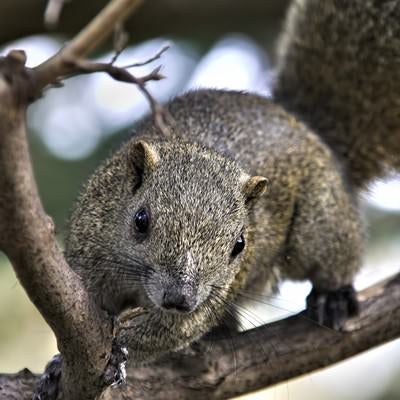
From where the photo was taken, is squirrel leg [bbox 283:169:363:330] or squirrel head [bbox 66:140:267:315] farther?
squirrel leg [bbox 283:169:363:330]

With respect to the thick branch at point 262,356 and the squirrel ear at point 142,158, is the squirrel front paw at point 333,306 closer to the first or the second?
the thick branch at point 262,356

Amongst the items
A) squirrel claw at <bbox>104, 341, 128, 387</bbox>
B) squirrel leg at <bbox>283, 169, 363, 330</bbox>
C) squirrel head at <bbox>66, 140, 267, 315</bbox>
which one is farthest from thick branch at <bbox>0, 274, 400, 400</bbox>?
squirrel claw at <bbox>104, 341, 128, 387</bbox>

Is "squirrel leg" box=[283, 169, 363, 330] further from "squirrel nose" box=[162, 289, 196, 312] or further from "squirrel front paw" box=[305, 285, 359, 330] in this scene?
"squirrel nose" box=[162, 289, 196, 312]

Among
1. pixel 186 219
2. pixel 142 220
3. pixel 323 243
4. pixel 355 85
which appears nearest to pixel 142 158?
pixel 142 220

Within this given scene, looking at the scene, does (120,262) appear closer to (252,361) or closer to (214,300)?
(214,300)

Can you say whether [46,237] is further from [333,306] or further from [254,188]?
[333,306]

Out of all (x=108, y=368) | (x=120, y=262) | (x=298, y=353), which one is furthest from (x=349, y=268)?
(x=108, y=368)

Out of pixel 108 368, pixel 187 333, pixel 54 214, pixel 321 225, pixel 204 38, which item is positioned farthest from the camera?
pixel 204 38

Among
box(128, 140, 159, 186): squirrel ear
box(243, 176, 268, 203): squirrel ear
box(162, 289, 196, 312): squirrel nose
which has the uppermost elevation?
box(128, 140, 159, 186): squirrel ear

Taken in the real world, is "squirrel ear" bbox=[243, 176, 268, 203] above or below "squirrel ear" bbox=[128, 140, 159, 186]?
below
